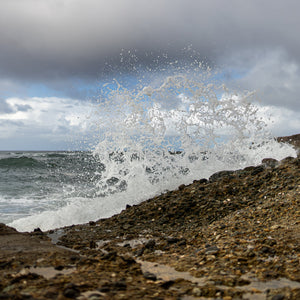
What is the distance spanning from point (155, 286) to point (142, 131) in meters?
7.62

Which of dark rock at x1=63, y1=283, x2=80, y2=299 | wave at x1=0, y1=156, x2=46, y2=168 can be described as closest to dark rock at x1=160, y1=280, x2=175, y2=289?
dark rock at x1=63, y1=283, x2=80, y2=299

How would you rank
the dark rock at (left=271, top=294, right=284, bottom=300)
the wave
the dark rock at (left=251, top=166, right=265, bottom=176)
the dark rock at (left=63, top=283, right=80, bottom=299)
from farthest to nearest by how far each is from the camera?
the wave → the dark rock at (left=251, top=166, right=265, bottom=176) → the dark rock at (left=271, top=294, right=284, bottom=300) → the dark rock at (left=63, top=283, right=80, bottom=299)

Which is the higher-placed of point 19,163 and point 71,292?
point 19,163

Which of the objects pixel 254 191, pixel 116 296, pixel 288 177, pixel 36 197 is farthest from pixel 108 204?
pixel 116 296

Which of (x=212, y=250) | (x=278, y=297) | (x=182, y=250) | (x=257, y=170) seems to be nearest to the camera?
(x=278, y=297)

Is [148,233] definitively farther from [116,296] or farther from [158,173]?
[158,173]

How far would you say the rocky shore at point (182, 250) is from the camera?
8.51 feet

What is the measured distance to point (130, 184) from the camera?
947 centimetres

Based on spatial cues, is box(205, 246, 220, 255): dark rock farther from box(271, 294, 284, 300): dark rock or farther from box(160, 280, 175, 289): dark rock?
box(271, 294, 284, 300): dark rock

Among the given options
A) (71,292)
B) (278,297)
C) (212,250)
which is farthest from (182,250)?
(71,292)

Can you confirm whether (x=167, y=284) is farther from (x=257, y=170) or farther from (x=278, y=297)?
(x=257, y=170)

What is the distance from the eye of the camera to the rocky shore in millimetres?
2594

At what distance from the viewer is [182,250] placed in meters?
4.20

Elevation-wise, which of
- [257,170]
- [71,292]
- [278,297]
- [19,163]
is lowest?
[278,297]
